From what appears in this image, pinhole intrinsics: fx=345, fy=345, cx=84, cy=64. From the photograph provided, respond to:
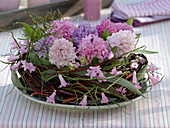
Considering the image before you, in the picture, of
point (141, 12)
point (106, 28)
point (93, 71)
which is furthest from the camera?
point (141, 12)

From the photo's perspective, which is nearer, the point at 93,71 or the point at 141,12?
the point at 93,71

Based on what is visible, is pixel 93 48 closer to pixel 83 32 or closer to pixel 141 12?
pixel 83 32

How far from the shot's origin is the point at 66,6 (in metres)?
1.55

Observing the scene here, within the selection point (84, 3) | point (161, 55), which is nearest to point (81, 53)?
point (161, 55)

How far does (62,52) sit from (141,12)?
833 mm

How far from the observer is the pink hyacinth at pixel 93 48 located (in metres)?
0.77

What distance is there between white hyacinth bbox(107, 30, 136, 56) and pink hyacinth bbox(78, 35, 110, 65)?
2 centimetres

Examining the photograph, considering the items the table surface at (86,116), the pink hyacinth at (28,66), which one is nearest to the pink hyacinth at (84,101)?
the table surface at (86,116)

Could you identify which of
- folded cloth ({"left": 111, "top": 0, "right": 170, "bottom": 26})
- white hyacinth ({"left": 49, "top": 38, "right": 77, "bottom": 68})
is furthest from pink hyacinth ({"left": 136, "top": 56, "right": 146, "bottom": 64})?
folded cloth ({"left": 111, "top": 0, "right": 170, "bottom": 26})

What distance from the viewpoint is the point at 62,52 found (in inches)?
30.3

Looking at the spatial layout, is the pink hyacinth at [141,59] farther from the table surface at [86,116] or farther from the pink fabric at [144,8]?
the pink fabric at [144,8]

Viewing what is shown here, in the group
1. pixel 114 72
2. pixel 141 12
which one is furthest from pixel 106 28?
pixel 141 12

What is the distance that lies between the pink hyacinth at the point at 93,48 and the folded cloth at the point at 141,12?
71 cm

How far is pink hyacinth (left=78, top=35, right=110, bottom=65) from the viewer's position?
2.52 feet
